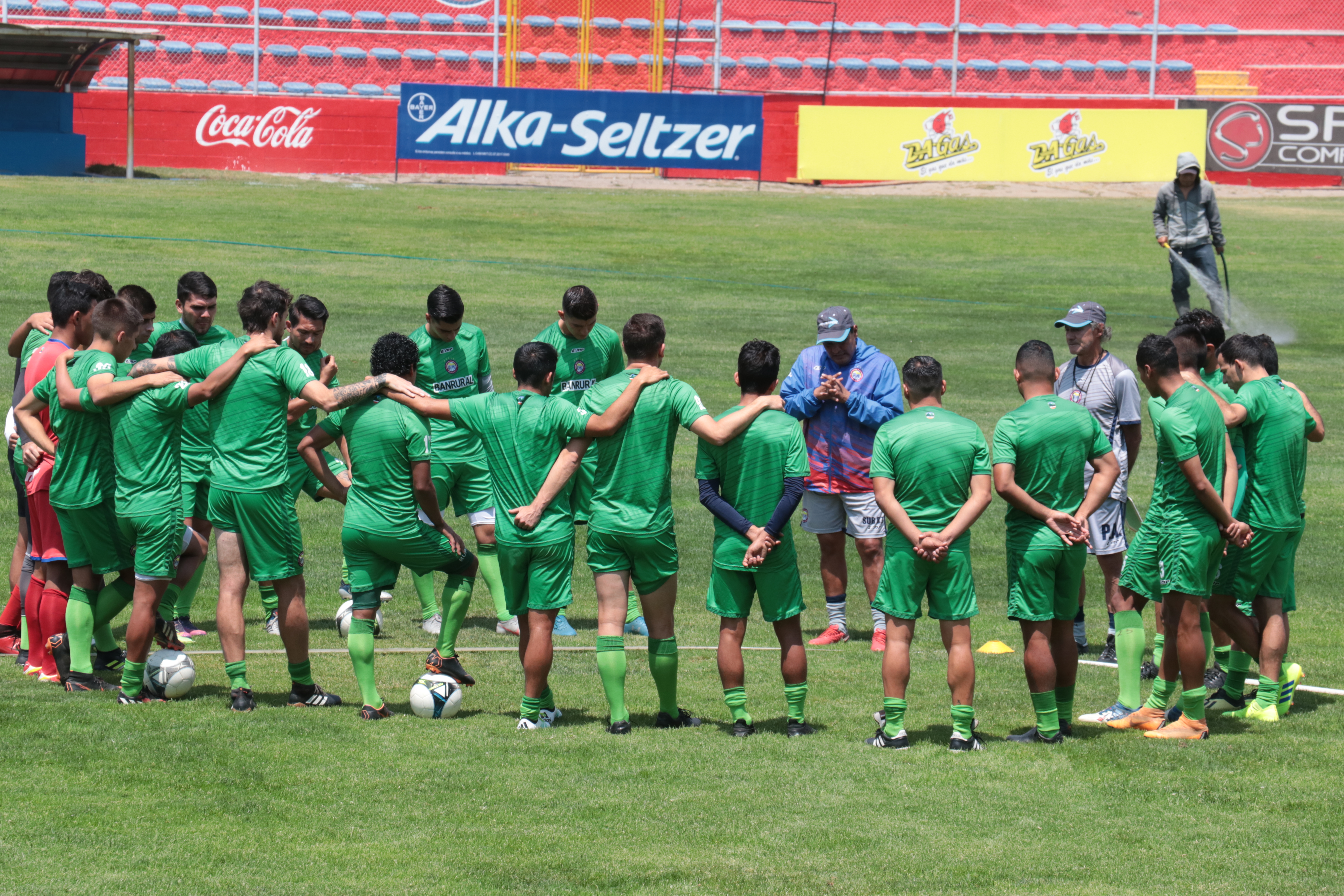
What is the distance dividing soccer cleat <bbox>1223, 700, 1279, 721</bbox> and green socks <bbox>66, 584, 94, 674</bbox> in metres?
6.58

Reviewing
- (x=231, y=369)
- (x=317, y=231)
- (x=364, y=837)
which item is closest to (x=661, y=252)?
(x=317, y=231)

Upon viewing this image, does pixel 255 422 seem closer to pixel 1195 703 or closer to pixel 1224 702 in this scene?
pixel 1195 703

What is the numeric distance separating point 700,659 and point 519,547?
254cm

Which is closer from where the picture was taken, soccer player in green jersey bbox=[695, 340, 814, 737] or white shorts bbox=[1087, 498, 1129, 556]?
soccer player in green jersey bbox=[695, 340, 814, 737]

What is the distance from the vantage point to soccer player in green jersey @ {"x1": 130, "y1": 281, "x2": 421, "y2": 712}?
26.2 ft

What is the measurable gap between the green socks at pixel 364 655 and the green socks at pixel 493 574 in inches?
82.7

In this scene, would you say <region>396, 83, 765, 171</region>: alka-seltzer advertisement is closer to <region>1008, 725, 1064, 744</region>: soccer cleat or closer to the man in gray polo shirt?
the man in gray polo shirt

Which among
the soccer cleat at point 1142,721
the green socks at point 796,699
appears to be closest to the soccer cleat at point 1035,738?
the soccer cleat at point 1142,721

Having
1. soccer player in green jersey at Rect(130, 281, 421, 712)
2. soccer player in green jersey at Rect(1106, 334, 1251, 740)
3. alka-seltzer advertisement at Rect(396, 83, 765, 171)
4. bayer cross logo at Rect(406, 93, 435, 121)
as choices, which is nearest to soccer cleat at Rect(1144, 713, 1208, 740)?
soccer player in green jersey at Rect(1106, 334, 1251, 740)

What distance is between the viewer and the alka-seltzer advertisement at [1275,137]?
38.2 metres

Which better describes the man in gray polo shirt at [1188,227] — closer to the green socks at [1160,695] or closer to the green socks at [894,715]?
the green socks at [1160,695]

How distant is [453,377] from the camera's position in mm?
10477

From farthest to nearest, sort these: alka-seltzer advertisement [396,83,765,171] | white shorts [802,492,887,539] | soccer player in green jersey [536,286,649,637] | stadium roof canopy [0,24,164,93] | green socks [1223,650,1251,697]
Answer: alka-seltzer advertisement [396,83,765,171], stadium roof canopy [0,24,164,93], white shorts [802,492,887,539], soccer player in green jersey [536,286,649,637], green socks [1223,650,1251,697]

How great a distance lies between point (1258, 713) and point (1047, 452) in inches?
87.1
